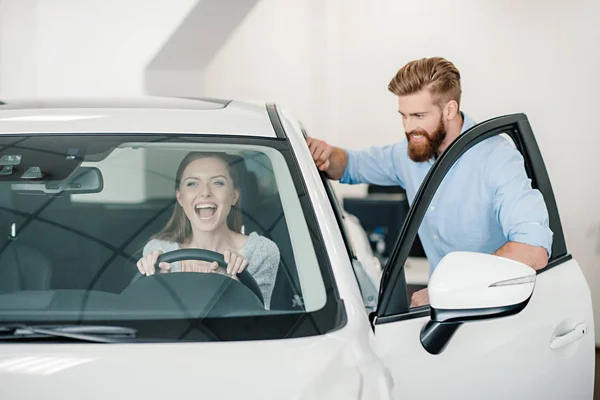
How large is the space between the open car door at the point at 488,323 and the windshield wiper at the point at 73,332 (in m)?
0.48

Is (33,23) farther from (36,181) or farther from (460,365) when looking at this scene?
(460,365)

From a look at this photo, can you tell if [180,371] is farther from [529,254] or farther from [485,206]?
[485,206]

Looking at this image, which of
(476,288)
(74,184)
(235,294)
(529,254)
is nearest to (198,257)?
(235,294)

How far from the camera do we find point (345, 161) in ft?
8.75

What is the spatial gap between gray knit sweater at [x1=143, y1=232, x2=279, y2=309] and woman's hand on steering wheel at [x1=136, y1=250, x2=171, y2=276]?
0.03ft

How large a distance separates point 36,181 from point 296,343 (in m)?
0.71

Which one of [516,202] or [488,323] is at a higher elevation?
[516,202]

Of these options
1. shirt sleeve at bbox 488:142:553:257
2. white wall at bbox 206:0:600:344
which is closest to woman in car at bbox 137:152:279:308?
shirt sleeve at bbox 488:142:553:257

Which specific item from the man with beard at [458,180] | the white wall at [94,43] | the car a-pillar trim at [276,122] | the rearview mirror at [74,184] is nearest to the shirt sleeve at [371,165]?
the man with beard at [458,180]

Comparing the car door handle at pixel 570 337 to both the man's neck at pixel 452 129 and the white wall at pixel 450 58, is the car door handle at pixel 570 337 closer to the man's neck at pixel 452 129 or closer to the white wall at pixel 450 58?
the man's neck at pixel 452 129

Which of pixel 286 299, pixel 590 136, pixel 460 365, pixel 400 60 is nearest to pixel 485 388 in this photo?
pixel 460 365

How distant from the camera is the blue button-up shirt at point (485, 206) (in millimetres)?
1930

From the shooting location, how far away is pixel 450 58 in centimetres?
631

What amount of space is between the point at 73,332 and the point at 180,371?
9.4 inches
